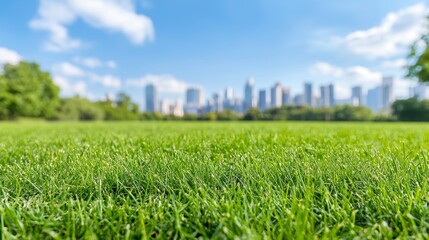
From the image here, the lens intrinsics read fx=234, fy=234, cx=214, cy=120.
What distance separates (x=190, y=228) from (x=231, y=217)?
0.47 feet

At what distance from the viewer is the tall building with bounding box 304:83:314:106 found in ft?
339

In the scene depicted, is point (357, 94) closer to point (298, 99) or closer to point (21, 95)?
point (298, 99)

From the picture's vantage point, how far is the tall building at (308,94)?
103 metres

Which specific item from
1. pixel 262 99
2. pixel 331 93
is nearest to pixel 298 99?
pixel 331 93

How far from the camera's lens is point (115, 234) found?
0.75m

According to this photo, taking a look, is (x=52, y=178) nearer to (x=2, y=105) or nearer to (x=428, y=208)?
(x=428, y=208)

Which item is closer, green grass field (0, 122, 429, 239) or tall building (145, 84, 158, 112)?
green grass field (0, 122, 429, 239)

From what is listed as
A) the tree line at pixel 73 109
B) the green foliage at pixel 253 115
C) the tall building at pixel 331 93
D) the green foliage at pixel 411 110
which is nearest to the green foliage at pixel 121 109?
the tree line at pixel 73 109

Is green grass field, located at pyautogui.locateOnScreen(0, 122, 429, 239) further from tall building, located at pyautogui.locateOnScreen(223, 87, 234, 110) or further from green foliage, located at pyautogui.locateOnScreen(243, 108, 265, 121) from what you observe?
tall building, located at pyautogui.locateOnScreen(223, 87, 234, 110)

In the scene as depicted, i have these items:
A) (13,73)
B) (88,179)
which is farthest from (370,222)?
(13,73)

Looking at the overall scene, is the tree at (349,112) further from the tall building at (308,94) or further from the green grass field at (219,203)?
the green grass field at (219,203)

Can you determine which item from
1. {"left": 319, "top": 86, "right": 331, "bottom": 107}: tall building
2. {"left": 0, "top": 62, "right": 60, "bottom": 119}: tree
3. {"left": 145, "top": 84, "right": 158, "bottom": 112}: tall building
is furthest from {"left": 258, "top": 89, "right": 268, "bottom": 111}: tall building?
{"left": 0, "top": 62, "right": 60, "bottom": 119}: tree

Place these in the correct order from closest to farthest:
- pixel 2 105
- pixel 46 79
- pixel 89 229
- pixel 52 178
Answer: pixel 89 229
pixel 52 178
pixel 2 105
pixel 46 79

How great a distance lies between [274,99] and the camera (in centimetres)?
10544
